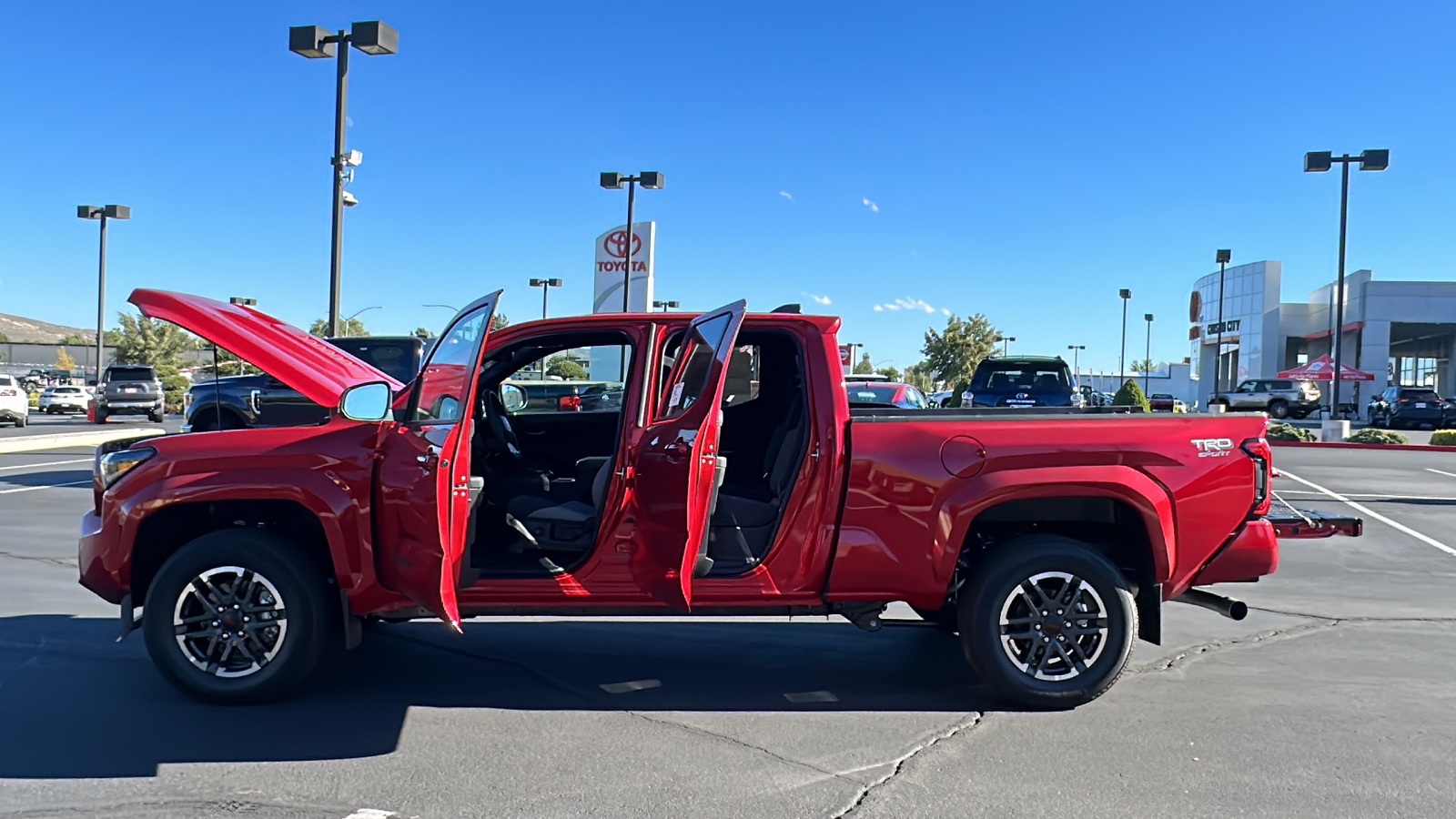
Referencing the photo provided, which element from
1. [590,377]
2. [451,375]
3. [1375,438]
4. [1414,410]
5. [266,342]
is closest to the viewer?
[451,375]

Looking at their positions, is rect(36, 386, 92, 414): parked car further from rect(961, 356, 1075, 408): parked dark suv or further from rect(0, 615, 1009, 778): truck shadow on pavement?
rect(0, 615, 1009, 778): truck shadow on pavement

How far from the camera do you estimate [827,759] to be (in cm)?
435

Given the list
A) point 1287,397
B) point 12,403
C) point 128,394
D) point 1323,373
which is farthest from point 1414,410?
point 12,403

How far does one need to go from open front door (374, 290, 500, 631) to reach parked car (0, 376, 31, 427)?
2963 centimetres

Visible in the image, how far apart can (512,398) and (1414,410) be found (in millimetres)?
42103

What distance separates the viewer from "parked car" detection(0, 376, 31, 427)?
28828 mm

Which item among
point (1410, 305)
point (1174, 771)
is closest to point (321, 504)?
point (1174, 771)

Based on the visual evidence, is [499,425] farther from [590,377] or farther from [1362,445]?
[1362,445]

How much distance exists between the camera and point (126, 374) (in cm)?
3178

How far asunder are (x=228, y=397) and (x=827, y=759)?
1212 centimetres

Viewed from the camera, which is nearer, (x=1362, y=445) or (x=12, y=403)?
(x=1362, y=445)

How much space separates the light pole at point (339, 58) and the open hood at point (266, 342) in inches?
496

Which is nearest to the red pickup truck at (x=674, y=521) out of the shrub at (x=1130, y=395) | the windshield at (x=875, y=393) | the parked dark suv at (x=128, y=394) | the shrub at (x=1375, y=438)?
the windshield at (x=875, y=393)

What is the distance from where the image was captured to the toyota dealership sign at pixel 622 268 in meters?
39.6
